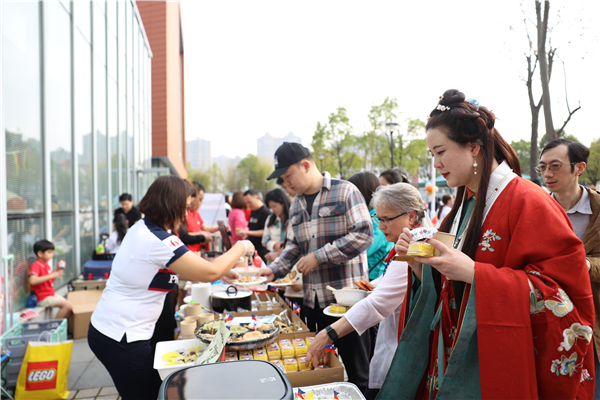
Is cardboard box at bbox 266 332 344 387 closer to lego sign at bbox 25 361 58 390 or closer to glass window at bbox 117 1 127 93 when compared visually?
lego sign at bbox 25 361 58 390

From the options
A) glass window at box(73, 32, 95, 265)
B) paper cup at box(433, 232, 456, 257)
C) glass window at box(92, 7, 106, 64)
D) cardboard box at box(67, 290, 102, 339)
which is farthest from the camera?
glass window at box(92, 7, 106, 64)

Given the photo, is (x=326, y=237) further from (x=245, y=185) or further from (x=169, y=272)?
(x=245, y=185)

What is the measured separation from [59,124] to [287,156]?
5289 mm

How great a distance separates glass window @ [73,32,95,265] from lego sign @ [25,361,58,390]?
422cm

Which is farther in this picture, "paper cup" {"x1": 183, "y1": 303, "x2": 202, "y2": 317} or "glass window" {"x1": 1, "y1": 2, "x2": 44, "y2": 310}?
"glass window" {"x1": 1, "y1": 2, "x2": 44, "y2": 310}

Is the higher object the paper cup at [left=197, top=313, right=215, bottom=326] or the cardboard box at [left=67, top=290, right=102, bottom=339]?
the paper cup at [left=197, top=313, right=215, bottom=326]

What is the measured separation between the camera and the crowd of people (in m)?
1.25

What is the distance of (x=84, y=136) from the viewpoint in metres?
7.94

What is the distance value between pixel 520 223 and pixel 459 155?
33cm

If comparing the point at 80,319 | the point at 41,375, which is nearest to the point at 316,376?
the point at 41,375

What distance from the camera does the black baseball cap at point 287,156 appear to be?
299cm

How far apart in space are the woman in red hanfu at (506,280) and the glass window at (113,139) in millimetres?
10245

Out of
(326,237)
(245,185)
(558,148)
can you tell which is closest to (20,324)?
(326,237)

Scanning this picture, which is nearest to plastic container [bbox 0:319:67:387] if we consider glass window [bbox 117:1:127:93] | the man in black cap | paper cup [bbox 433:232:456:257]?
the man in black cap
